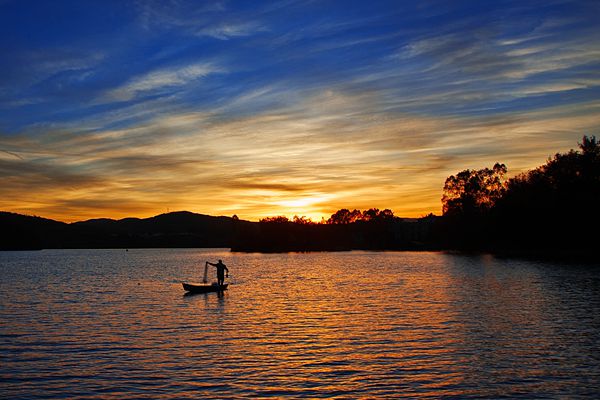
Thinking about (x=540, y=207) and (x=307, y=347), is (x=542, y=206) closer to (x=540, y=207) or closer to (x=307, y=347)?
(x=540, y=207)

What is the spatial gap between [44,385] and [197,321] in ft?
54.5

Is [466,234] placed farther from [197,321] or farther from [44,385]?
[44,385]

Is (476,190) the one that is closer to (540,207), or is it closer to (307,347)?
(540,207)

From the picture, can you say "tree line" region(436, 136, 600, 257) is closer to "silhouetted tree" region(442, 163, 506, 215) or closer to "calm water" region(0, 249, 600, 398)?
"silhouetted tree" region(442, 163, 506, 215)

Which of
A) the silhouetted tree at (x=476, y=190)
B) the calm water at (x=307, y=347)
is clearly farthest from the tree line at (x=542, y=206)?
the calm water at (x=307, y=347)

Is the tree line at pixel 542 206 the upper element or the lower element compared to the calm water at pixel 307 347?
upper

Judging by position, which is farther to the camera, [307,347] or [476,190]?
[476,190]

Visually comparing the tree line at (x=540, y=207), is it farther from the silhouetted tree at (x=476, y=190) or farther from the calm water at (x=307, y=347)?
→ the calm water at (x=307, y=347)

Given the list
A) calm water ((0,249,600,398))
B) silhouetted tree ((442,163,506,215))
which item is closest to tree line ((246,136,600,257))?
silhouetted tree ((442,163,506,215))

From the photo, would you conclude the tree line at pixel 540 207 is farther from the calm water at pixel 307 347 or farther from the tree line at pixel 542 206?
the calm water at pixel 307 347

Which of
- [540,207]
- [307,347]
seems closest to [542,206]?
[540,207]

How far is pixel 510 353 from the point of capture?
80.5 feet

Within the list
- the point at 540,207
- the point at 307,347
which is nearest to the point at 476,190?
the point at 540,207

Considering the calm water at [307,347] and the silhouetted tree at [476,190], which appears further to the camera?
the silhouetted tree at [476,190]
